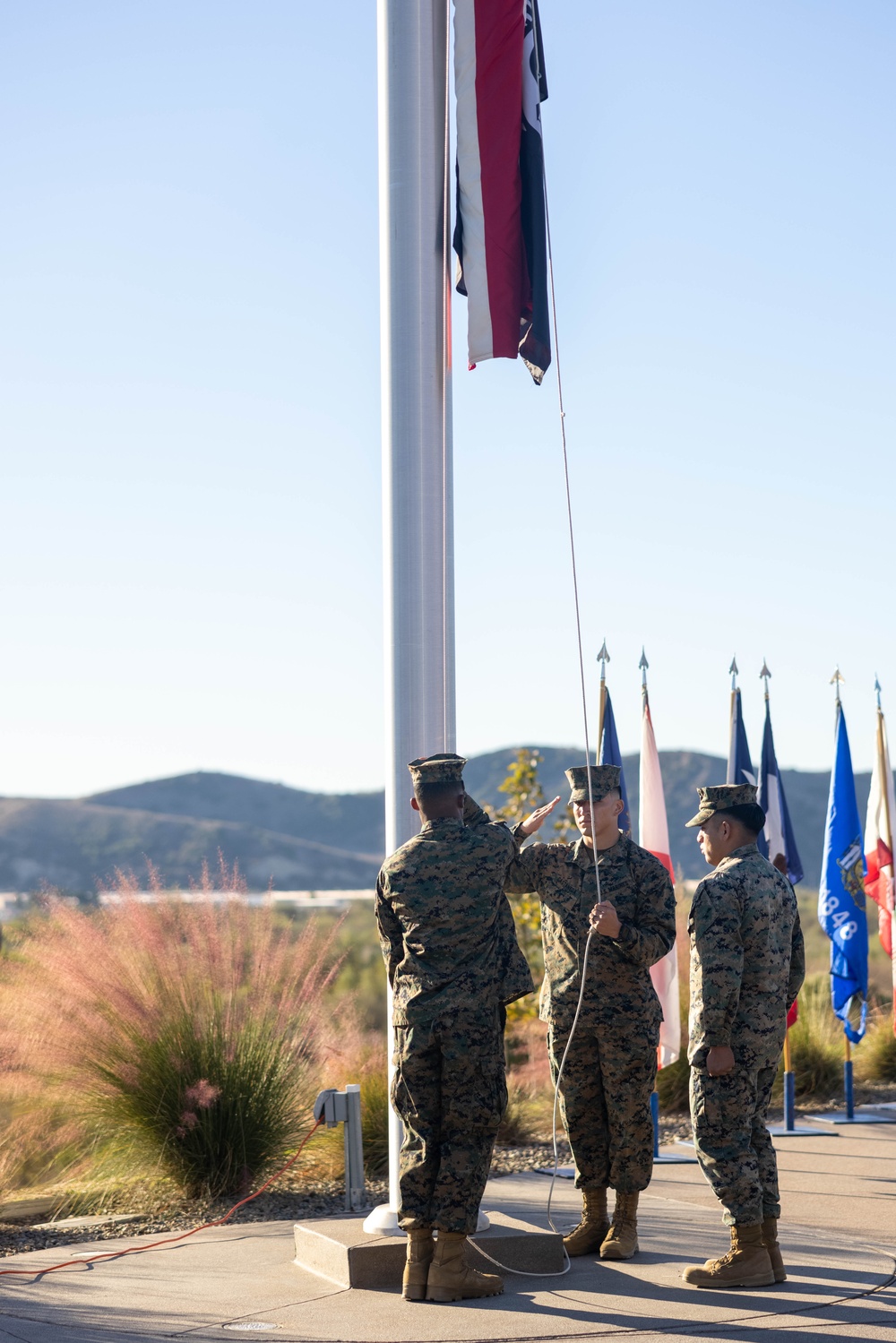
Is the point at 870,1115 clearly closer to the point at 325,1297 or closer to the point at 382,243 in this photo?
the point at 325,1297

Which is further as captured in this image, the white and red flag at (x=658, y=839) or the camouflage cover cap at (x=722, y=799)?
the white and red flag at (x=658, y=839)

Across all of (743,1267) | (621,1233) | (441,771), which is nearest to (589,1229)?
(621,1233)

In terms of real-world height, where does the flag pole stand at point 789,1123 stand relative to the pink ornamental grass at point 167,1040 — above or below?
below

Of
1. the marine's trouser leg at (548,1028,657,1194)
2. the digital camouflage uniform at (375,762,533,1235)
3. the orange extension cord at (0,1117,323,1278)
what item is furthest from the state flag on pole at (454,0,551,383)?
the orange extension cord at (0,1117,323,1278)

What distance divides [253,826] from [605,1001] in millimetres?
91859

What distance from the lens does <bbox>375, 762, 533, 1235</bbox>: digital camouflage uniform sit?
16.7ft

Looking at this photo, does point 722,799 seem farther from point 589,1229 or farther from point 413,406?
point 413,406

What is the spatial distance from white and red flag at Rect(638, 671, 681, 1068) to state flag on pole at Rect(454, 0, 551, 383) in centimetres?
337

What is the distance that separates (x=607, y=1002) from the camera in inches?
223

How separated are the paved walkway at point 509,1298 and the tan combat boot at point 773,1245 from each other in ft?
0.15

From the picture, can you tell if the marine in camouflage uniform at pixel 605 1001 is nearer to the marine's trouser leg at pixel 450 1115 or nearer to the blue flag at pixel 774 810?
the marine's trouser leg at pixel 450 1115

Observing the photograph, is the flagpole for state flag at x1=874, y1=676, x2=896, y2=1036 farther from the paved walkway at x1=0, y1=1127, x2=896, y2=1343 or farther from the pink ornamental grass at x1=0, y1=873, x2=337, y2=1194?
the pink ornamental grass at x1=0, y1=873, x2=337, y2=1194

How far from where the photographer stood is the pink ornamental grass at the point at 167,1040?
25.0ft

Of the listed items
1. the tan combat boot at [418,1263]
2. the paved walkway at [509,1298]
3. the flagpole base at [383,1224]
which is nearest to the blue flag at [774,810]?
the paved walkway at [509,1298]
